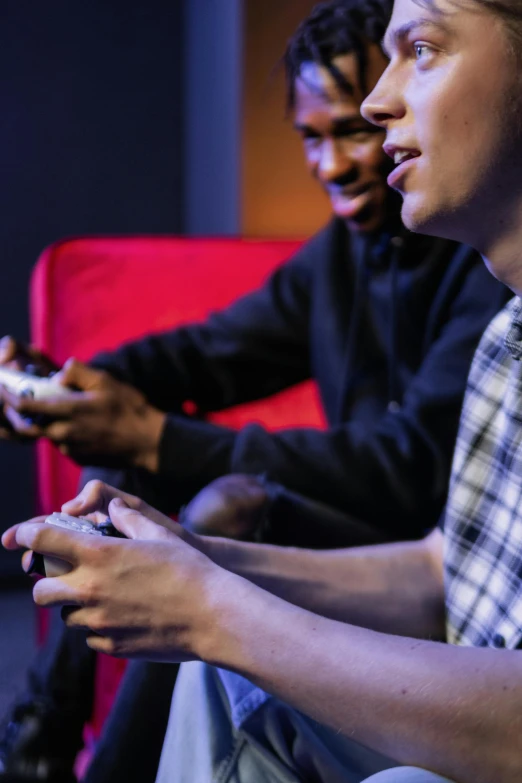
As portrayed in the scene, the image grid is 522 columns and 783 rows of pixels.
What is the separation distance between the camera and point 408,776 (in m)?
0.57

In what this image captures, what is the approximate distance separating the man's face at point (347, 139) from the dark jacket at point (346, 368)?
0.06m

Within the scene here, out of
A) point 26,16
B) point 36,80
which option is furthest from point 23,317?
point 26,16

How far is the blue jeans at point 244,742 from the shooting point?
2.40 ft

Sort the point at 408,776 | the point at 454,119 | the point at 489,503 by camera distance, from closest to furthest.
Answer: the point at 408,776
the point at 454,119
the point at 489,503

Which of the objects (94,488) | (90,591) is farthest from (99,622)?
(94,488)

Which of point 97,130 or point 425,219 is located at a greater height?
point 425,219

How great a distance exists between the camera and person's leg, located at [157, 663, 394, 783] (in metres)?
0.73

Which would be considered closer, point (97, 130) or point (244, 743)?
point (244, 743)

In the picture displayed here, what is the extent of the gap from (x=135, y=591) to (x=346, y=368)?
2.37ft

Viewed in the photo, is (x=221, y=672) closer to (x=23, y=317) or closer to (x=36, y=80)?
(x=23, y=317)

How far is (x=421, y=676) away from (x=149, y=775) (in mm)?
342

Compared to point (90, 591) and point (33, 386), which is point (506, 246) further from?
point (33, 386)

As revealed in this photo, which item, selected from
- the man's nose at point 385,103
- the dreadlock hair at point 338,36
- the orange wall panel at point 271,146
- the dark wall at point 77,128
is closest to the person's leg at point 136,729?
the man's nose at point 385,103

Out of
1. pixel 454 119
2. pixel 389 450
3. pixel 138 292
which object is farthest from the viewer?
pixel 138 292
